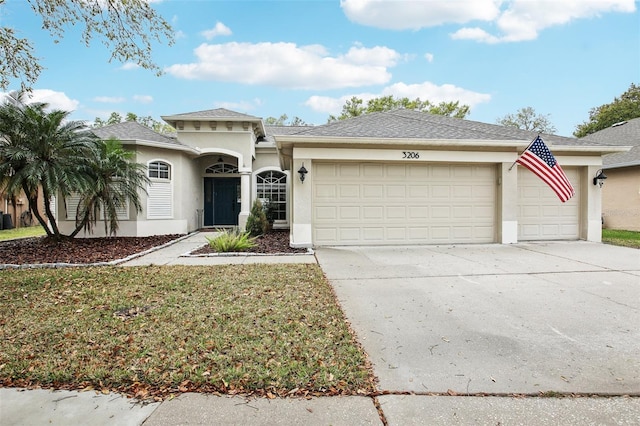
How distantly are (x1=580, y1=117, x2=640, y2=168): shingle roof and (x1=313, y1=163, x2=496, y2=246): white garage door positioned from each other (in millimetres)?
5442

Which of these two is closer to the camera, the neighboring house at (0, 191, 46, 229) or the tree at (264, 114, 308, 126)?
the neighboring house at (0, 191, 46, 229)

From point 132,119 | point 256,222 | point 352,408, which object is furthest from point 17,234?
point 132,119

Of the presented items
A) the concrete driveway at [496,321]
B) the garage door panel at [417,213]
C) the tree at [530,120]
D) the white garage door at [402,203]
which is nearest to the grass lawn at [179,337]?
the concrete driveway at [496,321]

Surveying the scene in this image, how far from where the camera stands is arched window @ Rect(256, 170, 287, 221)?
49.7 ft

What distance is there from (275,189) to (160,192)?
4933 mm

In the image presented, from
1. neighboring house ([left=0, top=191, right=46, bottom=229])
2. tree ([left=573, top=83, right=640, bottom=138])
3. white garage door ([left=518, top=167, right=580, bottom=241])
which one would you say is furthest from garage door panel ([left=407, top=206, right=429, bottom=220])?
tree ([left=573, top=83, right=640, bottom=138])

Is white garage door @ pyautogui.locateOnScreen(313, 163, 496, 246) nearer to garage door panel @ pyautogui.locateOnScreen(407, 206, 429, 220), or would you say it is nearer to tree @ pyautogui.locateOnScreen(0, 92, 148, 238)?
garage door panel @ pyautogui.locateOnScreen(407, 206, 429, 220)

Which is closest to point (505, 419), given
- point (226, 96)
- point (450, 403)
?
point (450, 403)

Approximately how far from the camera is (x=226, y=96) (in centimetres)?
2327

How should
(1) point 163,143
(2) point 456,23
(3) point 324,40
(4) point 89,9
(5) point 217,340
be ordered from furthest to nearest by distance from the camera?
(3) point 324,40, (2) point 456,23, (1) point 163,143, (4) point 89,9, (5) point 217,340

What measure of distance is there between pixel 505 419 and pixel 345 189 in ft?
24.8

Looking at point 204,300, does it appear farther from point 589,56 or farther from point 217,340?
point 589,56

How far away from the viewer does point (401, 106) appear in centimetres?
3138

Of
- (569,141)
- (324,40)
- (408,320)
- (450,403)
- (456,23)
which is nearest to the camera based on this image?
(450,403)
